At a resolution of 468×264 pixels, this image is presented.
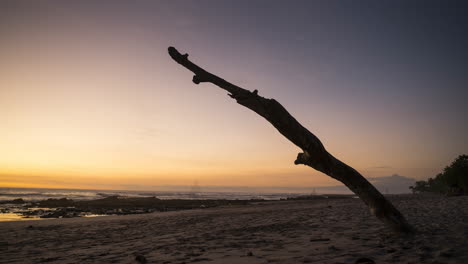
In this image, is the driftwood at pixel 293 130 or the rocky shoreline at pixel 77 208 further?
the rocky shoreline at pixel 77 208

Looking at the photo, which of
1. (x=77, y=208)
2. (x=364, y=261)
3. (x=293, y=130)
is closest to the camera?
(x=364, y=261)

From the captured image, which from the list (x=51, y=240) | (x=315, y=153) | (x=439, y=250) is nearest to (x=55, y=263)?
(x=51, y=240)

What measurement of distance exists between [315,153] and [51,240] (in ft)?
37.3

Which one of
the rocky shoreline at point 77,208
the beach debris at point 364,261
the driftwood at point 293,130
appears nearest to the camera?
the beach debris at point 364,261

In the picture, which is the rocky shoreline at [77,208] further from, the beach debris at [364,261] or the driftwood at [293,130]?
the beach debris at [364,261]

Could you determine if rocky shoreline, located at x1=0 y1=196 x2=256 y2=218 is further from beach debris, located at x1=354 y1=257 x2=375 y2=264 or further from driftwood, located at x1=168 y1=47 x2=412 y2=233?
beach debris, located at x1=354 y1=257 x2=375 y2=264

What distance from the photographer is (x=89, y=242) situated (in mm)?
10203

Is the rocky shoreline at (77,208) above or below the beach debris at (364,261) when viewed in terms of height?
below

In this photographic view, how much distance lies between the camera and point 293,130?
21.4 ft

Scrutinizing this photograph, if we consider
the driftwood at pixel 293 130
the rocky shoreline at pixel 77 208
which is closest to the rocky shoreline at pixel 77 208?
the rocky shoreline at pixel 77 208

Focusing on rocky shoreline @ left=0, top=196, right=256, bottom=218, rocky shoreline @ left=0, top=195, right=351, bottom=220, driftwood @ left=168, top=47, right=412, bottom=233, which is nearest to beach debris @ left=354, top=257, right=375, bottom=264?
driftwood @ left=168, top=47, right=412, bottom=233

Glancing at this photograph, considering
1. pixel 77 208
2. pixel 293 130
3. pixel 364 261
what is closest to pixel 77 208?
pixel 77 208

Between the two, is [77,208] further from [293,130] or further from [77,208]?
[293,130]

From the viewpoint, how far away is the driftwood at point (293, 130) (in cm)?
633
